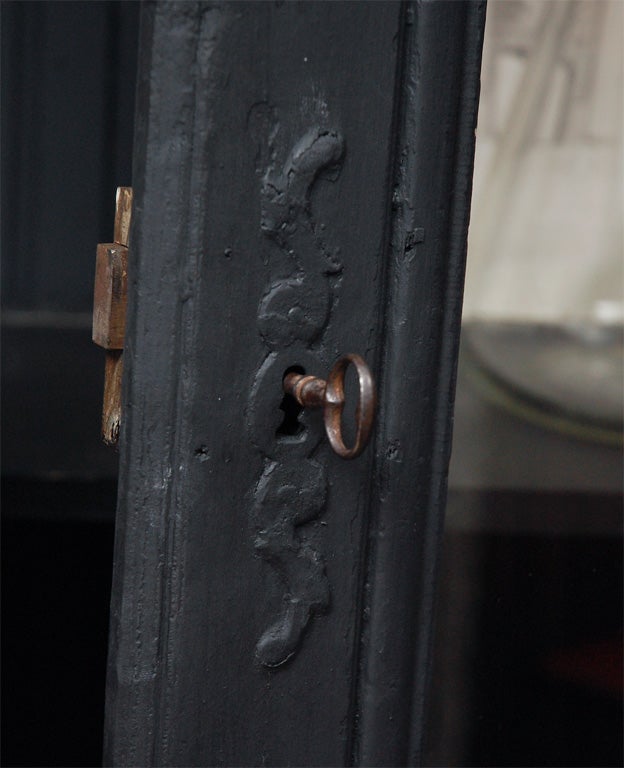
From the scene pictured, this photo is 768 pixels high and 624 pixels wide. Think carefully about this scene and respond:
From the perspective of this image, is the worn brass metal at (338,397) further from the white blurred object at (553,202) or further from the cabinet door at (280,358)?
the white blurred object at (553,202)

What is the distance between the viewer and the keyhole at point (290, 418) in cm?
54

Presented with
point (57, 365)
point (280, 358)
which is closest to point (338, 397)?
point (280, 358)

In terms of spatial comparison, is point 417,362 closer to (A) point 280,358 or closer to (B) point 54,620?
(A) point 280,358

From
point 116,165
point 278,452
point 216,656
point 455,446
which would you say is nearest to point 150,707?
point 216,656

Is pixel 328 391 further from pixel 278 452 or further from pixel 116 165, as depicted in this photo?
pixel 116 165

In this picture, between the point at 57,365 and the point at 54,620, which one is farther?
the point at 57,365

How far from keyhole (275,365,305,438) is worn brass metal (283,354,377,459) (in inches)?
0.5

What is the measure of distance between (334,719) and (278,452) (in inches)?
7.3

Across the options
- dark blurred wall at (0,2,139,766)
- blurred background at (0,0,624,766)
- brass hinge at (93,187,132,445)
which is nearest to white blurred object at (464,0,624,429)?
blurred background at (0,0,624,766)

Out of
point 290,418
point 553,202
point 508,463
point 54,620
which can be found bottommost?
point 54,620

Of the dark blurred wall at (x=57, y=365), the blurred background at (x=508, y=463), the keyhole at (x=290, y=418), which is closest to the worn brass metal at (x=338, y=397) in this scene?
the keyhole at (x=290, y=418)

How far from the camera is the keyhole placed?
54 cm

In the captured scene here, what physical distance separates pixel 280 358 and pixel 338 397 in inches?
1.9

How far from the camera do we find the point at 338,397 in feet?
1.63
